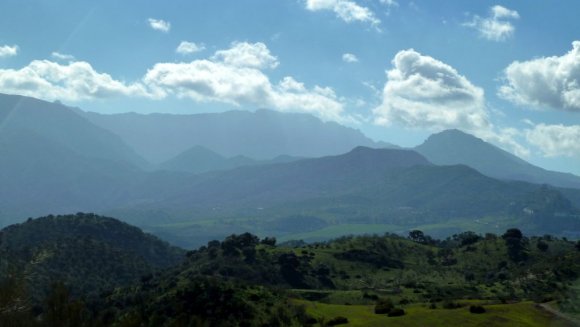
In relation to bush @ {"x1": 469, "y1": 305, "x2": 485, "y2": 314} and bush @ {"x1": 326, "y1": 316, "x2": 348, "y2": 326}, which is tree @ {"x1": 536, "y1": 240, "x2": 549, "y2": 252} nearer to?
bush @ {"x1": 469, "y1": 305, "x2": 485, "y2": 314}

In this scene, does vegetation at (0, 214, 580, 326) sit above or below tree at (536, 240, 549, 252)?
below

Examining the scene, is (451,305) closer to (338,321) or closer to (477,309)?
(477,309)

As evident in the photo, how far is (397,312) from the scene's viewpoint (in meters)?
63.8

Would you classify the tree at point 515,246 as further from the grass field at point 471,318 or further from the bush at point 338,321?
the bush at point 338,321

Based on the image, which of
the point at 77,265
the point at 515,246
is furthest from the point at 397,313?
the point at 77,265

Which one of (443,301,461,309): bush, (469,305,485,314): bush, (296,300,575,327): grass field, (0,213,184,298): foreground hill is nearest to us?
(296,300,575,327): grass field

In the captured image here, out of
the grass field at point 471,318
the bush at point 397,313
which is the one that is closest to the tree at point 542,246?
the grass field at point 471,318

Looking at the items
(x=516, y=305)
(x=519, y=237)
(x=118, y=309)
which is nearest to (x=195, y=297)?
(x=118, y=309)

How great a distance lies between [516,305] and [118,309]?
67.1 meters

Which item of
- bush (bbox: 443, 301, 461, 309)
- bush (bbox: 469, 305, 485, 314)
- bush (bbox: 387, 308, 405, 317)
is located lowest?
bush (bbox: 387, 308, 405, 317)

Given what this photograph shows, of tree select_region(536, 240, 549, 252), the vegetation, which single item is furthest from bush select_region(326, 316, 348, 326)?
tree select_region(536, 240, 549, 252)

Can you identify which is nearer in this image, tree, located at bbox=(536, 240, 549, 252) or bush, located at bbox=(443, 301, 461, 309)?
bush, located at bbox=(443, 301, 461, 309)

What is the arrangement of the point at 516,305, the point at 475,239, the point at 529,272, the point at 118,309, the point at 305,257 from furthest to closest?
the point at 475,239 < the point at 305,257 < the point at 529,272 < the point at 118,309 < the point at 516,305

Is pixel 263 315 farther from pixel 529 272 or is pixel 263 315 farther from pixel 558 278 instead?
pixel 529 272
